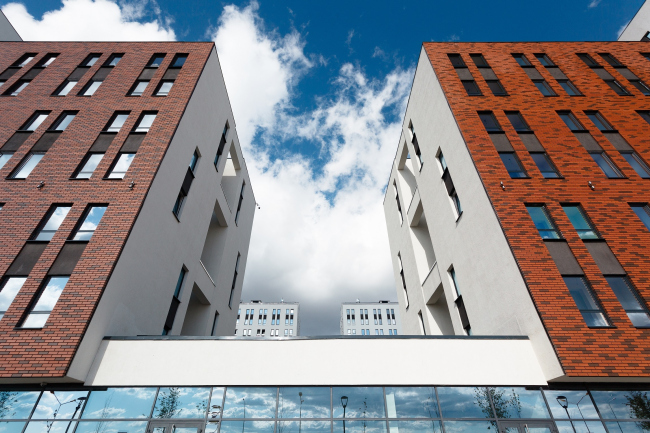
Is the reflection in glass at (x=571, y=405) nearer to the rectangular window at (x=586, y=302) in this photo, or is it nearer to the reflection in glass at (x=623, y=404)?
the reflection in glass at (x=623, y=404)

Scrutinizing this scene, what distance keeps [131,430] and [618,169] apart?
21786 millimetres

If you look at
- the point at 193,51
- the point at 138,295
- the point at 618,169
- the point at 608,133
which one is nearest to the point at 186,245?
the point at 138,295

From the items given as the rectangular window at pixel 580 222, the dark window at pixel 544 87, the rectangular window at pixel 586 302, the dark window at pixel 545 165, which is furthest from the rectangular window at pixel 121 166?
the dark window at pixel 544 87

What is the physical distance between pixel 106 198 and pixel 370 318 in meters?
91.0

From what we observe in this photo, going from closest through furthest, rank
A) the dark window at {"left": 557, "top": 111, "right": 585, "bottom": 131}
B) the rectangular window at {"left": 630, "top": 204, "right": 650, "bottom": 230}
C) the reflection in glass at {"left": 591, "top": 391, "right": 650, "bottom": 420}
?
the reflection in glass at {"left": 591, "top": 391, "right": 650, "bottom": 420} → the rectangular window at {"left": 630, "top": 204, "right": 650, "bottom": 230} → the dark window at {"left": 557, "top": 111, "right": 585, "bottom": 131}

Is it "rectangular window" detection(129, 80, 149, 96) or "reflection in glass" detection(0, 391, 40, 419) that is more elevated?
"rectangular window" detection(129, 80, 149, 96)

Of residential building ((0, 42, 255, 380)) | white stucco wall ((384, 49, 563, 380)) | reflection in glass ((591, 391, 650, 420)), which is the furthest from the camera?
white stucco wall ((384, 49, 563, 380))

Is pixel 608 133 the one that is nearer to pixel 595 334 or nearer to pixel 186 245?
pixel 595 334

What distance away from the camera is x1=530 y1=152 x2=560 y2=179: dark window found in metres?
14.9

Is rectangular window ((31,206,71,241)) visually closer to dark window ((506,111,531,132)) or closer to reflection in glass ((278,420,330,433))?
reflection in glass ((278,420,330,433))

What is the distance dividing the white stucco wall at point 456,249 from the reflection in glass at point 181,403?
11.1 metres

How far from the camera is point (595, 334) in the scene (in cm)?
1049

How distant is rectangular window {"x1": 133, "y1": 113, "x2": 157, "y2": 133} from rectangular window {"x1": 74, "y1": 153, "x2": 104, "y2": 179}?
2.23 meters

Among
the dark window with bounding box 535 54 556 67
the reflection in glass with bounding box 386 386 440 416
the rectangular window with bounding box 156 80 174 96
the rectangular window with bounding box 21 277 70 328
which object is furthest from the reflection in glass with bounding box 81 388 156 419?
the dark window with bounding box 535 54 556 67
